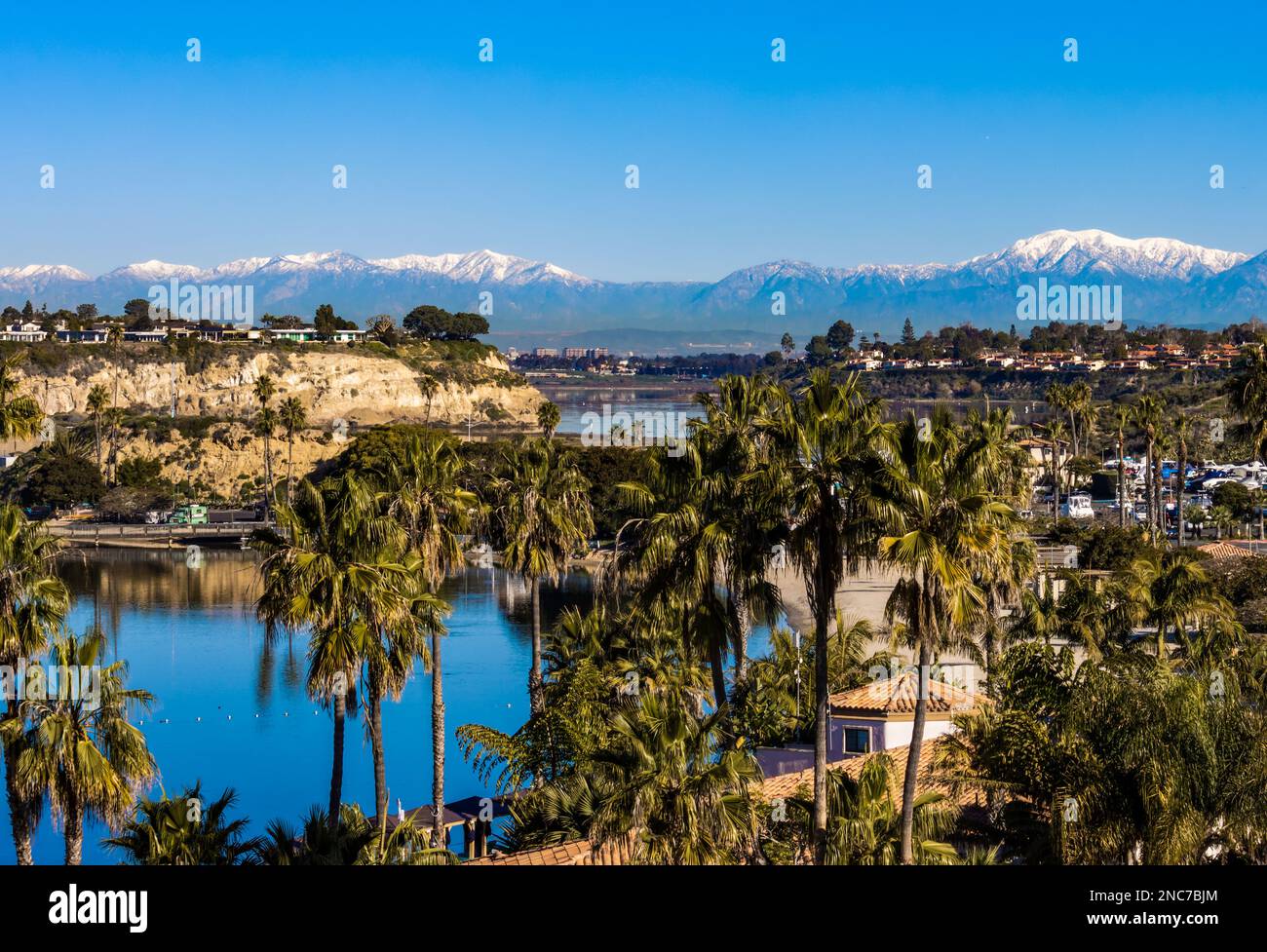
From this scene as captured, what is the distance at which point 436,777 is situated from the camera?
29531 mm

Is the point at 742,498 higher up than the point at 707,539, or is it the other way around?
the point at 742,498

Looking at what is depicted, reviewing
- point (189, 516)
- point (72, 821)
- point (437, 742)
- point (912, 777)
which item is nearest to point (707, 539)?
point (912, 777)

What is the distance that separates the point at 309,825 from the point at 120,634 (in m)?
53.0

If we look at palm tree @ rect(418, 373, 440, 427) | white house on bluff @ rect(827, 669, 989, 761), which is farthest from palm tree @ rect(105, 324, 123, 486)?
white house on bluff @ rect(827, 669, 989, 761)

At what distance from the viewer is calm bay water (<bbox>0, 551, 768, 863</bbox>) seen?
131 feet

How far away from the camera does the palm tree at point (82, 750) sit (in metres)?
18.6

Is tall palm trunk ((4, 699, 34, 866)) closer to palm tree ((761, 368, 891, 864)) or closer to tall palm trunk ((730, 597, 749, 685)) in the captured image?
palm tree ((761, 368, 891, 864))

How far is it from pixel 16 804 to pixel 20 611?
8.44 feet

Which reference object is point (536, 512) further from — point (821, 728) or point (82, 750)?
point (82, 750)

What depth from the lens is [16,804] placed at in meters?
19.3

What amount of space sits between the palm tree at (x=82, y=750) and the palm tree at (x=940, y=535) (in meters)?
10.2

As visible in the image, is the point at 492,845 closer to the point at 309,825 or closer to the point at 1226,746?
the point at 309,825

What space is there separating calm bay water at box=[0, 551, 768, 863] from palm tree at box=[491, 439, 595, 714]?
821 cm
